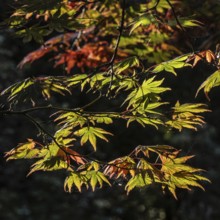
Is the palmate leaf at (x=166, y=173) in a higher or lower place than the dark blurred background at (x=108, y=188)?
higher

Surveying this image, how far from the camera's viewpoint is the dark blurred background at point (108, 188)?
602cm

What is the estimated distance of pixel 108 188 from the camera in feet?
21.0

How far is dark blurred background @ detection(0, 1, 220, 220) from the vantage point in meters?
6.02

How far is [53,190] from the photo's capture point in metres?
6.16

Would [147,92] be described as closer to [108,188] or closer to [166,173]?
[166,173]

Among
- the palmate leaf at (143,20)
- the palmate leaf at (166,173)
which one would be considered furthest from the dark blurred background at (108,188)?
the palmate leaf at (166,173)

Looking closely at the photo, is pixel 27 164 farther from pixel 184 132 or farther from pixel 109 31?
pixel 109 31

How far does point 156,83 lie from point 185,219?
18.4 feet

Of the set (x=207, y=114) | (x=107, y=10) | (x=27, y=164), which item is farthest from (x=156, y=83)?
(x=207, y=114)

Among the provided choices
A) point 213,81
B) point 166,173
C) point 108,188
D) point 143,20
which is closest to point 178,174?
point 166,173

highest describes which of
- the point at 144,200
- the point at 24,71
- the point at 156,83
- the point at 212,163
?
the point at 156,83

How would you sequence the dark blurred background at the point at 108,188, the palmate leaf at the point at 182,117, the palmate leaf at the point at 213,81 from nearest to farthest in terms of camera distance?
the palmate leaf at the point at 213,81 < the palmate leaf at the point at 182,117 < the dark blurred background at the point at 108,188

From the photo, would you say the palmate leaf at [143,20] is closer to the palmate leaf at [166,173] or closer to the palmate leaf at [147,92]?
the palmate leaf at [147,92]

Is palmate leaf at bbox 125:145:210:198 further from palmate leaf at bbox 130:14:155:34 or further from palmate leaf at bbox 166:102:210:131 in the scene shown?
palmate leaf at bbox 130:14:155:34
